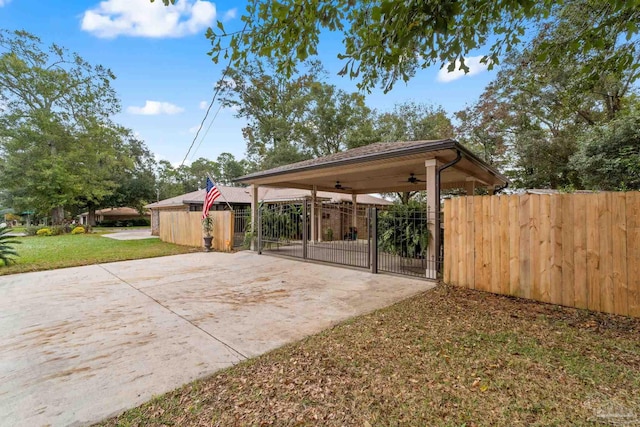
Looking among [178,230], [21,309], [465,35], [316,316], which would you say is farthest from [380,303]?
[178,230]

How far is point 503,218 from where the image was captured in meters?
5.03

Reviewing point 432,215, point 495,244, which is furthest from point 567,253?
point 432,215

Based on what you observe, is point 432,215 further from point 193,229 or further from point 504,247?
point 193,229

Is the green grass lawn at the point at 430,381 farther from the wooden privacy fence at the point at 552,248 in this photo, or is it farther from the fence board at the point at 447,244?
the fence board at the point at 447,244

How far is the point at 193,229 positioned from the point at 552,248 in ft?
42.3

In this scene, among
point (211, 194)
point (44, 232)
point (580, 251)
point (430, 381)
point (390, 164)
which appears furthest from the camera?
point (44, 232)

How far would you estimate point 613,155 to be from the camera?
1104 centimetres

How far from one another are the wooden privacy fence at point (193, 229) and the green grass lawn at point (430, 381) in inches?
348

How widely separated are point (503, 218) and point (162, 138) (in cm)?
1671

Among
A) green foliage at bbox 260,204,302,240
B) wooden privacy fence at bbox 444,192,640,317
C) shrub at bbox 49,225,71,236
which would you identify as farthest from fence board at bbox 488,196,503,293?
shrub at bbox 49,225,71,236

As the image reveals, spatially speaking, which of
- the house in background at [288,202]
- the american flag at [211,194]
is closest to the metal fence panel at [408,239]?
the american flag at [211,194]

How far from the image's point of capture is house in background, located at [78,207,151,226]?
39562mm

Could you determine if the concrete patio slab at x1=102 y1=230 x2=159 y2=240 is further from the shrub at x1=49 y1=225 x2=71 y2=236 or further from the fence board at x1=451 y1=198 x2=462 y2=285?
the fence board at x1=451 y1=198 x2=462 y2=285

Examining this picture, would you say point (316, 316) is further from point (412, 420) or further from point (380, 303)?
point (412, 420)
